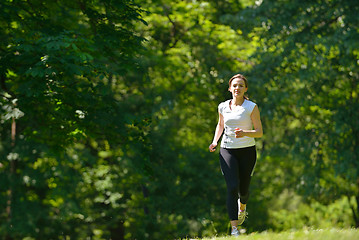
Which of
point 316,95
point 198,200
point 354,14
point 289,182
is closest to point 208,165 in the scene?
point 198,200

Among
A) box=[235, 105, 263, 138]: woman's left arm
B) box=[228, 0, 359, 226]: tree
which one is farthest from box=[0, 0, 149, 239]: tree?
box=[228, 0, 359, 226]: tree

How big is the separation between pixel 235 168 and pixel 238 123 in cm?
55

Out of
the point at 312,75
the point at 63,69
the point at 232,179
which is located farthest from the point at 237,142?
the point at 312,75

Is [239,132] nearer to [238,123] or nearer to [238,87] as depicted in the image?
[238,123]

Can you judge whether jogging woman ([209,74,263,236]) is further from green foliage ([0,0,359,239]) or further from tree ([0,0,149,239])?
green foliage ([0,0,359,239])

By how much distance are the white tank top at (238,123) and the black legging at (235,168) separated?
8 cm

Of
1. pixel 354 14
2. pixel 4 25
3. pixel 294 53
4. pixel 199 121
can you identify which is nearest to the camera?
pixel 4 25

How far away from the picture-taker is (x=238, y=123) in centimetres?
577

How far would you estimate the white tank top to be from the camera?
5.77m

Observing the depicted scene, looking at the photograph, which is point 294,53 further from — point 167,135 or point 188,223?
point 188,223

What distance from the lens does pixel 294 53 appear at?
1481 centimetres

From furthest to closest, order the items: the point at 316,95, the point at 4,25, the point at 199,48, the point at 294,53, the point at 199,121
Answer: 1. the point at 199,121
2. the point at 199,48
3. the point at 316,95
4. the point at 294,53
5. the point at 4,25

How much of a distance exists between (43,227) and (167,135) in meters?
6.46

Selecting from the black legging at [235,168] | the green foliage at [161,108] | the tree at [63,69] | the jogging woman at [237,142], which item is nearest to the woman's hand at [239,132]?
the jogging woman at [237,142]
